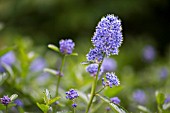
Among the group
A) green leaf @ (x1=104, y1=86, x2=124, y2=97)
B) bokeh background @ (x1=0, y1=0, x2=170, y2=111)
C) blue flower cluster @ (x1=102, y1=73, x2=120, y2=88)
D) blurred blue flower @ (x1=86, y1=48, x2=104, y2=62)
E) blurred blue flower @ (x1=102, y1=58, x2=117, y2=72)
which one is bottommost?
blue flower cluster @ (x1=102, y1=73, x2=120, y2=88)

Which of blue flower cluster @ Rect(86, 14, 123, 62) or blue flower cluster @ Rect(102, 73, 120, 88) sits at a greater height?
blue flower cluster @ Rect(86, 14, 123, 62)

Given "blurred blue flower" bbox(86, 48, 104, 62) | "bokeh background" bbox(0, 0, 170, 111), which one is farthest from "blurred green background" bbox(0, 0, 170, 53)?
"blurred blue flower" bbox(86, 48, 104, 62)

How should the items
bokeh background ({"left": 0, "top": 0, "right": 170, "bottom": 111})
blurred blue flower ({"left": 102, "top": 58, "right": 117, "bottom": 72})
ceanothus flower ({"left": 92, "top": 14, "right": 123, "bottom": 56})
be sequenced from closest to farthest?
ceanothus flower ({"left": 92, "top": 14, "right": 123, "bottom": 56}), blurred blue flower ({"left": 102, "top": 58, "right": 117, "bottom": 72}), bokeh background ({"left": 0, "top": 0, "right": 170, "bottom": 111})

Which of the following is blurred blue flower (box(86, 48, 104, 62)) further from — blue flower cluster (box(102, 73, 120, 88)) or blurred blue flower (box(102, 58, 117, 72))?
blurred blue flower (box(102, 58, 117, 72))

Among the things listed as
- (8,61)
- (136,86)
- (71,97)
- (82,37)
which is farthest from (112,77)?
(82,37)

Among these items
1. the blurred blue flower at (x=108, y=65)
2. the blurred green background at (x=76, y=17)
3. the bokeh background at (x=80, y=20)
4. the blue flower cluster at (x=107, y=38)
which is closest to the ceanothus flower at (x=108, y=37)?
the blue flower cluster at (x=107, y=38)

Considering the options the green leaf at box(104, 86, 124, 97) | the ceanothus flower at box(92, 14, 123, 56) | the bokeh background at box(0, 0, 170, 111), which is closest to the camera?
the ceanothus flower at box(92, 14, 123, 56)

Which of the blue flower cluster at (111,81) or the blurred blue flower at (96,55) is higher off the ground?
the blurred blue flower at (96,55)

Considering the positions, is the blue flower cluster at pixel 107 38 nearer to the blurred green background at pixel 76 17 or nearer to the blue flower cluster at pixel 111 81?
the blue flower cluster at pixel 111 81

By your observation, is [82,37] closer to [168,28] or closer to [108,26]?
[168,28]
